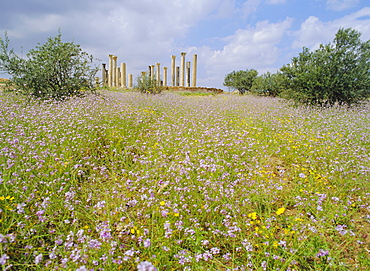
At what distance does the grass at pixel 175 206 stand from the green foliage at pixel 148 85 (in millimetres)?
14213

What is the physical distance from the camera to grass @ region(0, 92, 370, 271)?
226 cm

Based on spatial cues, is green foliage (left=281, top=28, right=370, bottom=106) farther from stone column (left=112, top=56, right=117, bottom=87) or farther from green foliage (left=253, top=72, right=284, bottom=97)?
stone column (left=112, top=56, right=117, bottom=87)

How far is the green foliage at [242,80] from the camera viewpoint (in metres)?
37.2

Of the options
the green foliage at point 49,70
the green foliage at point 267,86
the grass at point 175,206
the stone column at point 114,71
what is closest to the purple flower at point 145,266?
the grass at point 175,206

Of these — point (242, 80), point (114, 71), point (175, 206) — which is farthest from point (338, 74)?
point (114, 71)

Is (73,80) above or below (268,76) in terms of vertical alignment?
below

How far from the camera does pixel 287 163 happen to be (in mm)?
4816

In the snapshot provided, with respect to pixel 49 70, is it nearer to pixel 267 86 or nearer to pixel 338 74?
pixel 338 74

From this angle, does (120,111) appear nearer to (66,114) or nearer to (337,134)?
(66,114)

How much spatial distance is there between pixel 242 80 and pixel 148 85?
22.4 metres

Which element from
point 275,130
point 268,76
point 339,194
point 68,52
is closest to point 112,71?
point 268,76

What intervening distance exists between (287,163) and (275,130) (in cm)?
212

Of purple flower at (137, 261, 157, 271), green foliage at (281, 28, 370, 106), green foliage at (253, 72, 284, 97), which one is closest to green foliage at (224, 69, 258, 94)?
green foliage at (253, 72, 284, 97)

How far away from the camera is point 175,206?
278cm
